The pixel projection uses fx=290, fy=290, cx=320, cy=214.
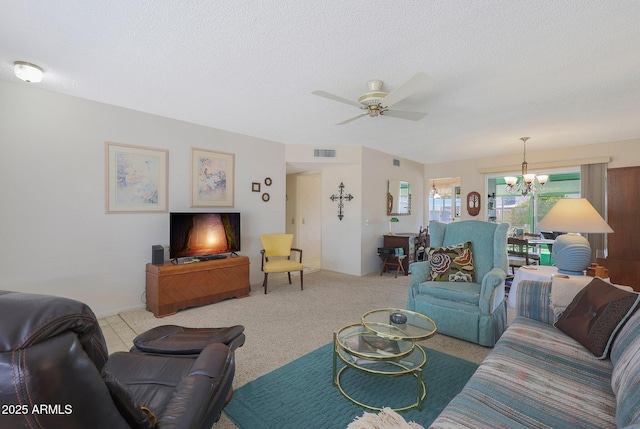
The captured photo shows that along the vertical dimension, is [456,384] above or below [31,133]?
below

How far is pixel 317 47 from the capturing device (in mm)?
2184

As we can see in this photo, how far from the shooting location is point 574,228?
8.95 feet

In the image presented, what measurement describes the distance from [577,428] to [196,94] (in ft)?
12.1

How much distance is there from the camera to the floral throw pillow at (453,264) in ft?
10.1

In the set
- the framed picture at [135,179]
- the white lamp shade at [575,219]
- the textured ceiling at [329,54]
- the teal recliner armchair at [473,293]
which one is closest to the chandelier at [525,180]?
the textured ceiling at [329,54]

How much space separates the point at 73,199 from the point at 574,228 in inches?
202

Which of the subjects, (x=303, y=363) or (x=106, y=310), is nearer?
(x=303, y=363)

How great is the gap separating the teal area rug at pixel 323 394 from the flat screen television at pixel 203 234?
2.19m

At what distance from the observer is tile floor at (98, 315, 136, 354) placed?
267cm

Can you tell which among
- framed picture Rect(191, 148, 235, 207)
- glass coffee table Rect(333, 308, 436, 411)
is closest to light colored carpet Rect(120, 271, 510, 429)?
glass coffee table Rect(333, 308, 436, 411)

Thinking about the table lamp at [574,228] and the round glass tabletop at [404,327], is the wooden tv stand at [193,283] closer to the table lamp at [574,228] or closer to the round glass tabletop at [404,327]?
the round glass tabletop at [404,327]

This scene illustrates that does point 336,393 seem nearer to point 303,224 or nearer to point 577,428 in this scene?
point 577,428

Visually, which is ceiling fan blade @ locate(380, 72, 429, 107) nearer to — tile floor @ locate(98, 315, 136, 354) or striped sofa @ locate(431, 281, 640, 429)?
striped sofa @ locate(431, 281, 640, 429)

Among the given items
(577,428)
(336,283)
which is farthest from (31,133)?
(577,428)
